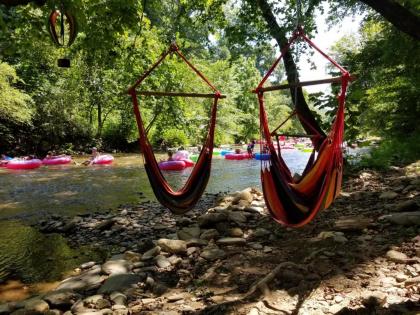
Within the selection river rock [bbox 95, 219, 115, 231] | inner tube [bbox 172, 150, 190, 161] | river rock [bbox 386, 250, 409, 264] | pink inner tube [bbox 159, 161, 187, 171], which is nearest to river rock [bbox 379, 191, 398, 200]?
river rock [bbox 386, 250, 409, 264]

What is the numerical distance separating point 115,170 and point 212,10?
6835 millimetres

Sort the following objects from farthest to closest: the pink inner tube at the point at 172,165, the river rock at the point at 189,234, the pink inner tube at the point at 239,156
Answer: the pink inner tube at the point at 239,156 < the pink inner tube at the point at 172,165 < the river rock at the point at 189,234

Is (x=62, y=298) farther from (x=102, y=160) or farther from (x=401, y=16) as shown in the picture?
(x=102, y=160)

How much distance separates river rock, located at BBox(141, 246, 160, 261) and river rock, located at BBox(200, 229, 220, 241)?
57cm

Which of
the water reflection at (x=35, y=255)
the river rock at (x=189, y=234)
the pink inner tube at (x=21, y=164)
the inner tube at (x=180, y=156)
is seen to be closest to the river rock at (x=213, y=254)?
the river rock at (x=189, y=234)

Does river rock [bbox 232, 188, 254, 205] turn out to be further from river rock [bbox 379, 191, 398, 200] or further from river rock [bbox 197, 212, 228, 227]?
river rock [bbox 379, 191, 398, 200]

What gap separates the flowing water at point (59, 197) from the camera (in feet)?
14.6

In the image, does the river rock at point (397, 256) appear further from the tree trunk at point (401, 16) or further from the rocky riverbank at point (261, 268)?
the tree trunk at point (401, 16)

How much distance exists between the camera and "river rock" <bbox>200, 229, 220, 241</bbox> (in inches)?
173

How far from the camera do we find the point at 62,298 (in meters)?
3.17

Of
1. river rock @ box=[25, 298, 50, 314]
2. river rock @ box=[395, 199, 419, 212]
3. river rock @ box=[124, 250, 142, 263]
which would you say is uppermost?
river rock @ box=[395, 199, 419, 212]

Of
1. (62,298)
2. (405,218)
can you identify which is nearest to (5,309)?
(62,298)

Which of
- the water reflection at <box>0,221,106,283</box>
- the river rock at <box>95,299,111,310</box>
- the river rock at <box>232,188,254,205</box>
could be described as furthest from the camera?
the river rock at <box>232,188,254,205</box>

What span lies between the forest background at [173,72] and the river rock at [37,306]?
211 centimetres
